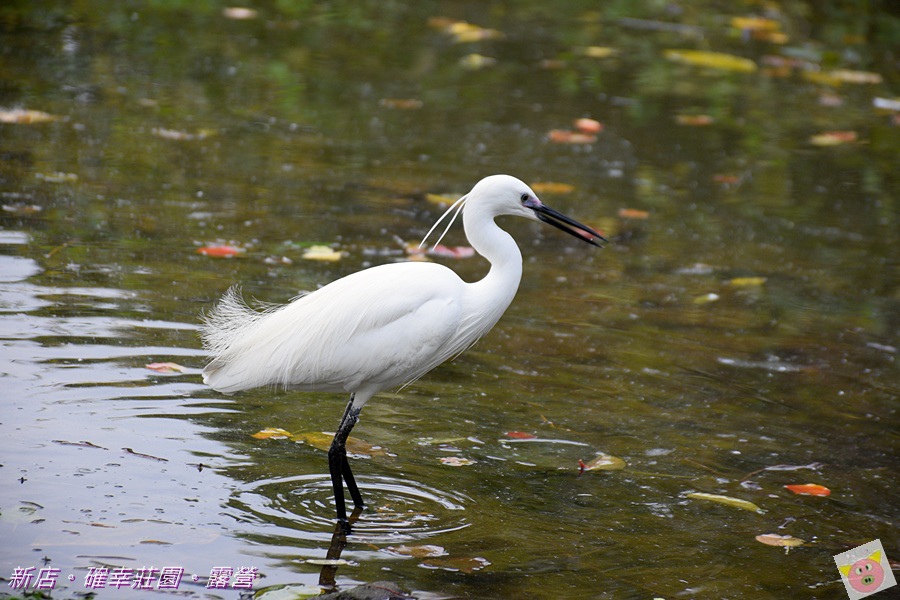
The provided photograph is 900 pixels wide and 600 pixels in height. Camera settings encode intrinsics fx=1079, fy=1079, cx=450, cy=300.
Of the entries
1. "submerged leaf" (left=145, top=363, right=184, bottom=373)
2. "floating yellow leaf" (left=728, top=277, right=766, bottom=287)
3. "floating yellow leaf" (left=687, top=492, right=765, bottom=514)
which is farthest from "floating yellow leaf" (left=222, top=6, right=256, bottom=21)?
"floating yellow leaf" (left=687, top=492, right=765, bottom=514)

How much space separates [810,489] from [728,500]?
401mm

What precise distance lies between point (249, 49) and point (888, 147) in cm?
572

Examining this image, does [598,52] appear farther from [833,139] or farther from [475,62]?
[833,139]

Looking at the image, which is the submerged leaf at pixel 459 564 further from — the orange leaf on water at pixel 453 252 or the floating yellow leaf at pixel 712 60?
the floating yellow leaf at pixel 712 60

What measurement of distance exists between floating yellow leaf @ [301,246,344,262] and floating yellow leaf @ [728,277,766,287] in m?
2.37

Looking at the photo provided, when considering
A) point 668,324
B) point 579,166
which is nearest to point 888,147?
point 579,166

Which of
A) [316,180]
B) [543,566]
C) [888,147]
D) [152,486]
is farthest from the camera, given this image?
[888,147]

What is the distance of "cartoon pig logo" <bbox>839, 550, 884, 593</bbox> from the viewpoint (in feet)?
12.1

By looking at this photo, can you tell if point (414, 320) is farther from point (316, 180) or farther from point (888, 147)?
point (888, 147)

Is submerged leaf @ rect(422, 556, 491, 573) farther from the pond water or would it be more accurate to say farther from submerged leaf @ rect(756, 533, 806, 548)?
submerged leaf @ rect(756, 533, 806, 548)

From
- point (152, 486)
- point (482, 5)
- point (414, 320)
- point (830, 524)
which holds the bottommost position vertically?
point (830, 524)

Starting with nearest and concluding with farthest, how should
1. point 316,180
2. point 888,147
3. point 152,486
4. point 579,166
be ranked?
point 152,486
point 316,180
point 579,166
point 888,147

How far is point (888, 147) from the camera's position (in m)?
9.10

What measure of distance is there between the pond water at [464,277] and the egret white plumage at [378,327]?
0.34 m
